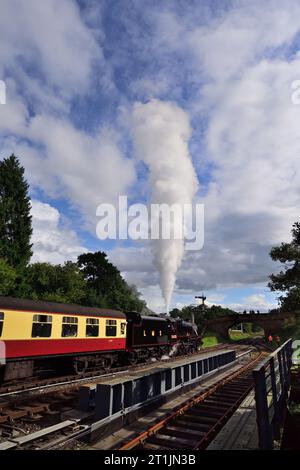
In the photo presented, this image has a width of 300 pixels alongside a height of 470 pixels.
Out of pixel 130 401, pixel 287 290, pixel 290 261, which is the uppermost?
pixel 290 261

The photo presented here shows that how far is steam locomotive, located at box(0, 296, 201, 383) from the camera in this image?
14102mm

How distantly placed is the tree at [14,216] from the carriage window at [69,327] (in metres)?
28.6

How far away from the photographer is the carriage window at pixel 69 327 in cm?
1698

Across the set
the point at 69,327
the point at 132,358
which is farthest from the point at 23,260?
the point at 69,327

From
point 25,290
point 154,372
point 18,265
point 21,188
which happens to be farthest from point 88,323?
point 21,188

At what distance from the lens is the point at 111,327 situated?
21094mm

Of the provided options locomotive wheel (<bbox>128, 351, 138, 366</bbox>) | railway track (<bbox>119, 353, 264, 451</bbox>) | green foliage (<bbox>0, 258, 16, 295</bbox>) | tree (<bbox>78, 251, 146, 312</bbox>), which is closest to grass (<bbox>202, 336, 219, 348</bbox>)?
tree (<bbox>78, 251, 146, 312</bbox>)

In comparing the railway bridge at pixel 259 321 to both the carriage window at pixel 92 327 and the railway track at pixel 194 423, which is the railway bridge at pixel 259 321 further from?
the railway track at pixel 194 423

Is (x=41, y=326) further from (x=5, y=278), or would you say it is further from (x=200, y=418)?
(x=5, y=278)

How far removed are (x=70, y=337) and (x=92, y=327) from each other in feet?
6.67

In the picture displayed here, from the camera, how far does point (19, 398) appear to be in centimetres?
1186
